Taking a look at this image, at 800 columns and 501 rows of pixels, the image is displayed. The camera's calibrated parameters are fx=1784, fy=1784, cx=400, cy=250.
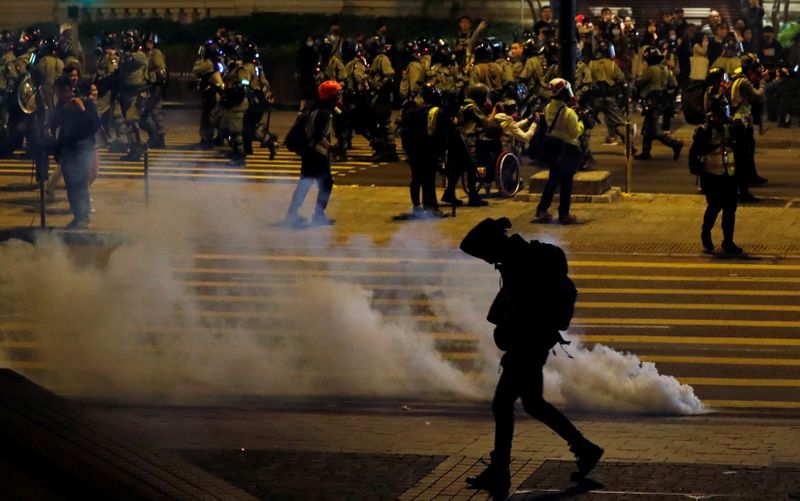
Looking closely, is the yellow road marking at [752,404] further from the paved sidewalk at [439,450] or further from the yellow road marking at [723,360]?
the yellow road marking at [723,360]

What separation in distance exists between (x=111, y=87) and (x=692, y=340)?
16578 millimetres

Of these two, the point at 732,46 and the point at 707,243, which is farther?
the point at 732,46

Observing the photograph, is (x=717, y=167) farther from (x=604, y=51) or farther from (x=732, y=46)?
(x=732, y=46)

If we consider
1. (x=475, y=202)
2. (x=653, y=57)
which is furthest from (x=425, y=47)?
(x=475, y=202)

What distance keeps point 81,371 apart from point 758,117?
19.4 meters

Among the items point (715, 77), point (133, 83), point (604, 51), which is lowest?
point (133, 83)

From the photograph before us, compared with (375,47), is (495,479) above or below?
above

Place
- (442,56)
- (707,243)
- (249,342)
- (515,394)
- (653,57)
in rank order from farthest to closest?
1. (653,57)
2. (442,56)
3. (707,243)
4. (249,342)
5. (515,394)

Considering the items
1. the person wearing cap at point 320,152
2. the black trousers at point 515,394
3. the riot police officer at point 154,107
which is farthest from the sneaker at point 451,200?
the black trousers at point 515,394

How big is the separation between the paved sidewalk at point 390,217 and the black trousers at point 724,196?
1.89 ft

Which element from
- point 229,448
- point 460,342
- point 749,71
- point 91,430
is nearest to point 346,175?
point 749,71

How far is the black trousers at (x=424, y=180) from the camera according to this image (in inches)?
787

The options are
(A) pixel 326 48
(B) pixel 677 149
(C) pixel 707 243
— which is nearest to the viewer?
(C) pixel 707 243

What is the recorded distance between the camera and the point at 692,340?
1333 cm
